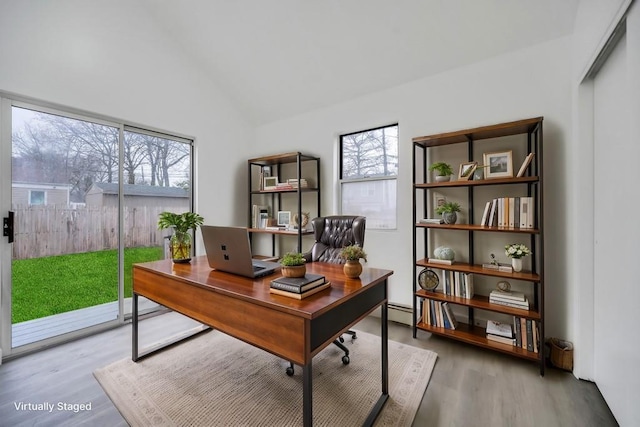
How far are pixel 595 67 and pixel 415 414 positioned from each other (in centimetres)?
238

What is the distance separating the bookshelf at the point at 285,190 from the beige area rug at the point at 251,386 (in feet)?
4.93

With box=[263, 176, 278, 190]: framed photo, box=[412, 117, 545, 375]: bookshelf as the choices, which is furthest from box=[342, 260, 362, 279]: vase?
box=[263, 176, 278, 190]: framed photo

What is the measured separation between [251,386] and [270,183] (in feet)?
8.25

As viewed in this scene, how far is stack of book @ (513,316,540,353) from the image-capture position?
2.01 meters

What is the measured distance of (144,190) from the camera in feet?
10.1

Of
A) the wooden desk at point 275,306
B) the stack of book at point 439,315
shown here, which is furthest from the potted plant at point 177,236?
the stack of book at point 439,315

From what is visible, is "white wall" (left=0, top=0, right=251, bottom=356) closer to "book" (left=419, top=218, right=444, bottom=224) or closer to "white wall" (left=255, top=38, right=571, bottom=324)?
"white wall" (left=255, top=38, right=571, bottom=324)

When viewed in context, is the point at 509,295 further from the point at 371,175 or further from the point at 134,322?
the point at 134,322

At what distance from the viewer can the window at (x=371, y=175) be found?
120 inches

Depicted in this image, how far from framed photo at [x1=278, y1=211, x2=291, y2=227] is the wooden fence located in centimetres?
153

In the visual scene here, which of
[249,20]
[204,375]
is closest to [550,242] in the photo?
[204,375]

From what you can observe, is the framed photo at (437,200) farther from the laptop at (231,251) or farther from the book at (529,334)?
the laptop at (231,251)

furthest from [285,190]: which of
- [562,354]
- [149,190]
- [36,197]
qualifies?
[562,354]

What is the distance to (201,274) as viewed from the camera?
1665mm
